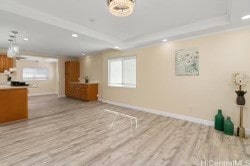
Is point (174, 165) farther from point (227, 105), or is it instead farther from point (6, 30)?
point (6, 30)

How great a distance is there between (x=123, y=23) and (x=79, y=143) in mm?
2865

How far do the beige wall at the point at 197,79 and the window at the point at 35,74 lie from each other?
268 inches

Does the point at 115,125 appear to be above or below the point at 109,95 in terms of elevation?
below

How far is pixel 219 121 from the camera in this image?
10.9 ft

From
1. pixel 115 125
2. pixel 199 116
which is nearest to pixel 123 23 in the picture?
pixel 115 125

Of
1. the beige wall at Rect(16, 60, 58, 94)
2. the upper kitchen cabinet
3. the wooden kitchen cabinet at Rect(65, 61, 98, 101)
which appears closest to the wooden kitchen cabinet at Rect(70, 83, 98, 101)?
the wooden kitchen cabinet at Rect(65, 61, 98, 101)

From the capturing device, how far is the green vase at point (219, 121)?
3316 mm

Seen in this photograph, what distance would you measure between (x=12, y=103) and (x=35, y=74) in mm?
6252

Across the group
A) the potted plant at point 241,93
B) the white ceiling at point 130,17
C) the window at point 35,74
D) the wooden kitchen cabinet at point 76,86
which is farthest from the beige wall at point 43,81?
the potted plant at point 241,93

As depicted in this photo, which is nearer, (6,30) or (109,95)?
(6,30)

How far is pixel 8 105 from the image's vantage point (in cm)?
383

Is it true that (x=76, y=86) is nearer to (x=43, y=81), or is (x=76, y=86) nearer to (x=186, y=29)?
(x=43, y=81)

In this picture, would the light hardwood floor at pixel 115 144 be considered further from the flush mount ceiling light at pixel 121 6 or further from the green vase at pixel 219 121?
the flush mount ceiling light at pixel 121 6

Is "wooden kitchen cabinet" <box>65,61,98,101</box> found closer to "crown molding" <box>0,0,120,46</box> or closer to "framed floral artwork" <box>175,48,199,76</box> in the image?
"crown molding" <box>0,0,120,46</box>
